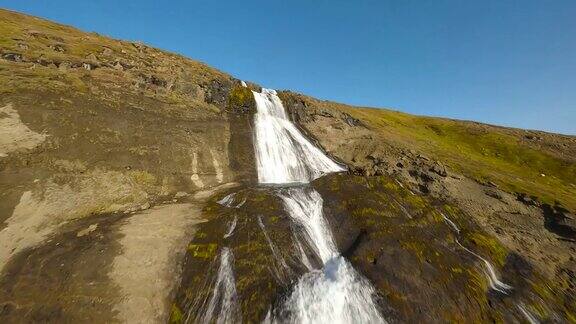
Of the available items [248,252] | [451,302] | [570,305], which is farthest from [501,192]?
[248,252]

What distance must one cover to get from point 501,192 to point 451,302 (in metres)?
20.3

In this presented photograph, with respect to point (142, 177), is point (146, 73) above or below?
Result: above

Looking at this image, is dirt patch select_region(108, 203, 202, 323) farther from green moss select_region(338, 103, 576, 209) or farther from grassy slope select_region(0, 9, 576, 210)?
green moss select_region(338, 103, 576, 209)

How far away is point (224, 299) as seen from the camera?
60.8 feet

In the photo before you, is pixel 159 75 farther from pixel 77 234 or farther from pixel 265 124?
pixel 77 234

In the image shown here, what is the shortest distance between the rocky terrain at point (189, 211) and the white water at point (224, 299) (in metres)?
0.36

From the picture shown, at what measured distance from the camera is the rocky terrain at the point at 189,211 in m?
18.9

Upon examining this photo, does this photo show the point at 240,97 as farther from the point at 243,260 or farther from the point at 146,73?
the point at 243,260

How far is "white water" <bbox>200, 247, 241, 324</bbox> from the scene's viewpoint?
58.1ft

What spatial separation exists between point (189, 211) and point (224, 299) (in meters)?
8.86

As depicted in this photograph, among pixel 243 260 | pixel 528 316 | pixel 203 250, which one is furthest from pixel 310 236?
pixel 528 316

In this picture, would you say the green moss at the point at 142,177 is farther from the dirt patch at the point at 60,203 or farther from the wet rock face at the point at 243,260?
the wet rock face at the point at 243,260

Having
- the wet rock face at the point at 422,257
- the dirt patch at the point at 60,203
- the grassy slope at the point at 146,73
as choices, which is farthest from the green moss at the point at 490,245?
the dirt patch at the point at 60,203

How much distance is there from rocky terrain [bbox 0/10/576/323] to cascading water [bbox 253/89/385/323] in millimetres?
799
